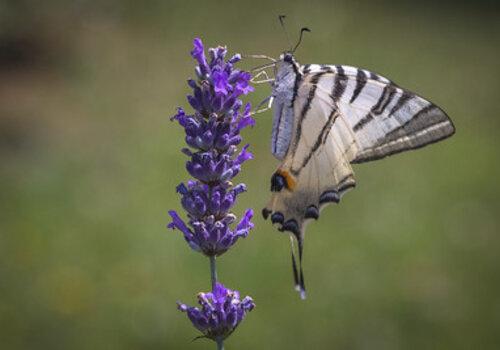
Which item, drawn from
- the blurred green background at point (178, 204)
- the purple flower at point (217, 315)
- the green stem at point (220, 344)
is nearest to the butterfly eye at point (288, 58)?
the purple flower at point (217, 315)

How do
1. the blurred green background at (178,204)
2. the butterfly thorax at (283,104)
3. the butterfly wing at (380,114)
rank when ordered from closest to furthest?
1. the butterfly wing at (380,114)
2. the butterfly thorax at (283,104)
3. the blurred green background at (178,204)

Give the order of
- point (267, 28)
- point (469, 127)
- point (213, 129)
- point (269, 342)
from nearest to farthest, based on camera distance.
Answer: point (213, 129) → point (269, 342) → point (469, 127) → point (267, 28)

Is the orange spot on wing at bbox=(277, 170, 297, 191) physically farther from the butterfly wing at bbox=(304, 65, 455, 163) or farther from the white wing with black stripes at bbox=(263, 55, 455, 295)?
the butterfly wing at bbox=(304, 65, 455, 163)

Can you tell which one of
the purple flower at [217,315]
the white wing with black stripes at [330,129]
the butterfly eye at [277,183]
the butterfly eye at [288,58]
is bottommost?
the purple flower at [217,315]

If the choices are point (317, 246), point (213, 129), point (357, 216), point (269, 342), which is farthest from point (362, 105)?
point (357, 216)

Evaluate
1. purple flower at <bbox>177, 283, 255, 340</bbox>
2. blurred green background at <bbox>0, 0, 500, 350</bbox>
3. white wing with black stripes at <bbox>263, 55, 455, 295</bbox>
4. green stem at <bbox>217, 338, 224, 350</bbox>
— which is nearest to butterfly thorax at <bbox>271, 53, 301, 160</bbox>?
white wing with black stripes at <bbox>263, 55, 455, 295</bbox>

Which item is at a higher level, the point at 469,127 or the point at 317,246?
the point at 469,127

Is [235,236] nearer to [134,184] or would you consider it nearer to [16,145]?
[134,184]

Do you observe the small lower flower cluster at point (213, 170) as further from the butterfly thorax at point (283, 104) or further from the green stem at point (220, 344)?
the butterfly thorax at point (283, 104)

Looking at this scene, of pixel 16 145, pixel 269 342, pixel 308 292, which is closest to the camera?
pixel 269 342
